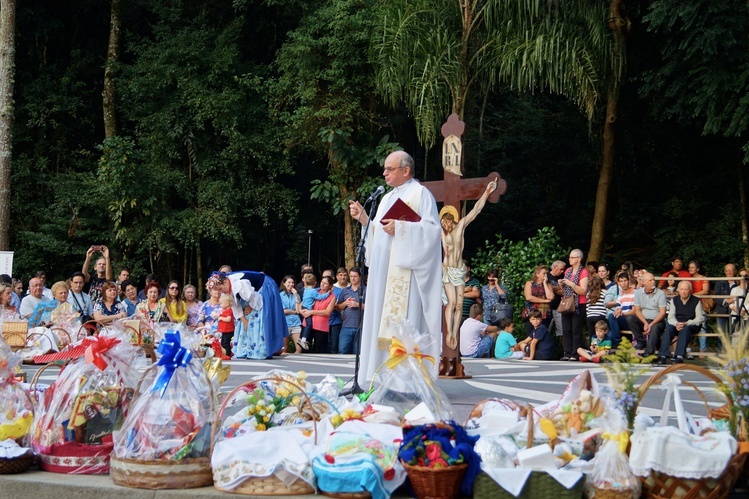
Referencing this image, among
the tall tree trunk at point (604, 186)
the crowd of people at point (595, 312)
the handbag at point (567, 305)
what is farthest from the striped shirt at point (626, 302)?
the tall tree trunk at point (604, 186)

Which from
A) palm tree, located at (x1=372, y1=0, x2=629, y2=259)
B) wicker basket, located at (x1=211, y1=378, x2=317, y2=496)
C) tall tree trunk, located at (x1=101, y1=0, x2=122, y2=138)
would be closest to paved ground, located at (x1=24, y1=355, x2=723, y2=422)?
wicker basket, located at (x1=211, y1=378, x2=317, y2=496)

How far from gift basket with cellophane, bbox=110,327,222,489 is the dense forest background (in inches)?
463

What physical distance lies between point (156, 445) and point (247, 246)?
1856cm

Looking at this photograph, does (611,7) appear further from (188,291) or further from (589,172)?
(188,291)

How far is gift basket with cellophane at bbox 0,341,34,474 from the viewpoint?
516 centimetres

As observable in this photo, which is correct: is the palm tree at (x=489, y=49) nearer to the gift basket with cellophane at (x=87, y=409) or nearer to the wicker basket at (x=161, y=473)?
the gift basket with cellophane at (x=87, y=409)

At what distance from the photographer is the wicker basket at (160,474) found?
4746 mm

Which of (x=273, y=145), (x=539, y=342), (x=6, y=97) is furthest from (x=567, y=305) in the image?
(x=6, y=97)

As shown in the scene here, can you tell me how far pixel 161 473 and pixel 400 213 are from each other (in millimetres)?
3087

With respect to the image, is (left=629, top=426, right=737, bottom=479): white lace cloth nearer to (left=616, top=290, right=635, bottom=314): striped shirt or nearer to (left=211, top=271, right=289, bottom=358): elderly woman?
(left=211, top=271, right=289, bottom=358): elderly woman

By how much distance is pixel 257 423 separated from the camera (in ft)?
17.1

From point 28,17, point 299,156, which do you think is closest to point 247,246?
point 299,156

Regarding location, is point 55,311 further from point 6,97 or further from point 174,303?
point 6,97

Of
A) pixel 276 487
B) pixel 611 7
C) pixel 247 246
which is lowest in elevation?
pixel 276 487
